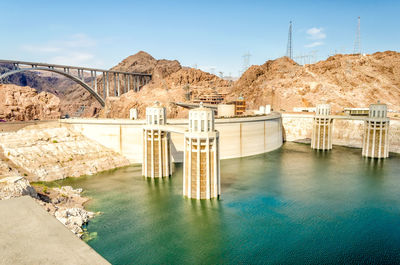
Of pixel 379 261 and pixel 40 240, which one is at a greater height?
pixel 40 240

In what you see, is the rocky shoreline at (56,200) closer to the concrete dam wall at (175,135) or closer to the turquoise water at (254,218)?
the turquoise water at (254,218)

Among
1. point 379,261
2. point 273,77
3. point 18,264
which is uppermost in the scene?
point 273,77

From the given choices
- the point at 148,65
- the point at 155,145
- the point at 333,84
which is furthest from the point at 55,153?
the point at 148,65

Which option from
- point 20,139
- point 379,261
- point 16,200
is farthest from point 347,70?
point 16,200

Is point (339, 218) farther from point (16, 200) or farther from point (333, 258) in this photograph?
point (16, 200)

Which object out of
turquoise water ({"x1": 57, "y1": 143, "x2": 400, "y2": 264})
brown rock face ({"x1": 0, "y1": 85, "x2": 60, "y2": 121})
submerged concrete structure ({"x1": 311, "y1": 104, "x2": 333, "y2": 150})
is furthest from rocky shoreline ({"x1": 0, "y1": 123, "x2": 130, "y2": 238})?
submerged concrete structure ({"x1": 311, "y1": 104, "x2": 333, "y2": 150})

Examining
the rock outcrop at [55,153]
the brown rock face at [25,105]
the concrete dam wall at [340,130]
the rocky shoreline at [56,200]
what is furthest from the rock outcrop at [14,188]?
the concrete dam wall at [340,130]

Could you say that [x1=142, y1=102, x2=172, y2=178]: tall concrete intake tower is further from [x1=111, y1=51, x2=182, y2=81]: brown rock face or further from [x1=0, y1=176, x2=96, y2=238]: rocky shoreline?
[x1=111, y1=51, x2=182, y2=81]: brown rock face
